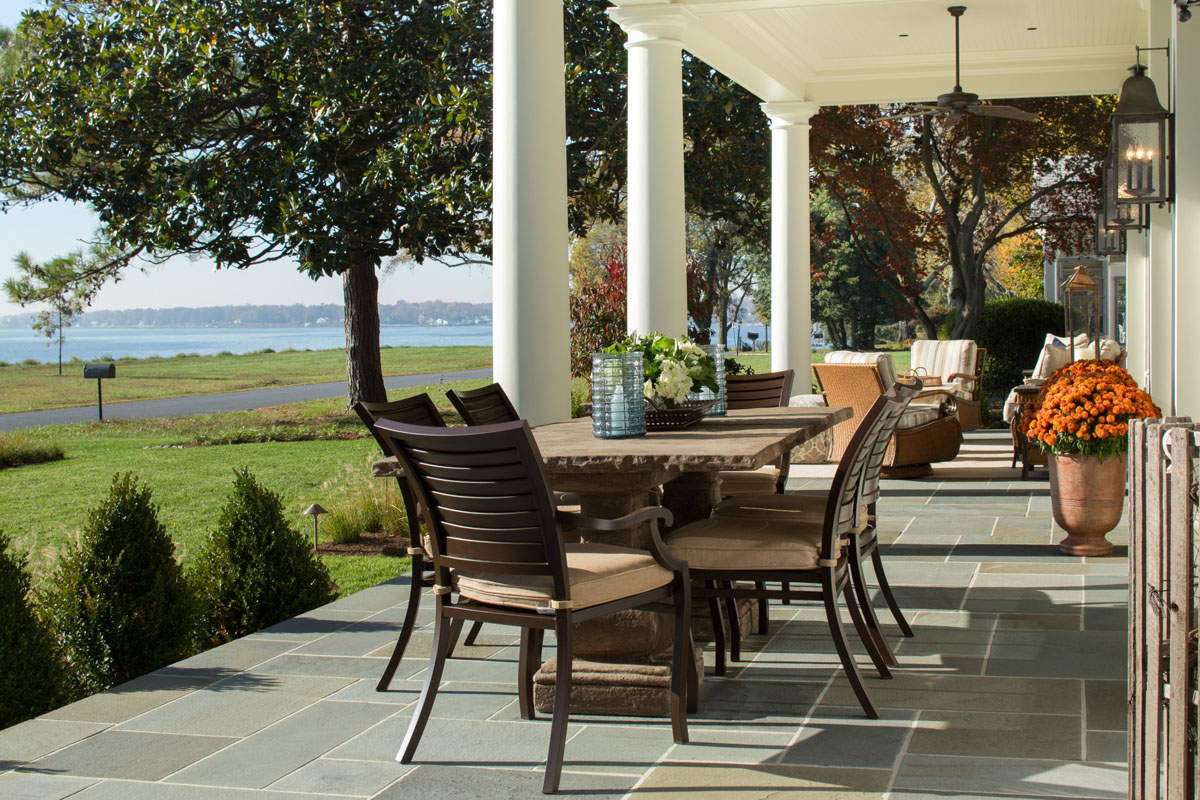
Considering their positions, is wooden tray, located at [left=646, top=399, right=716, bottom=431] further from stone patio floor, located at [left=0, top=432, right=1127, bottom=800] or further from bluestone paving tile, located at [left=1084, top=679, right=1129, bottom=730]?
bluestone paving tile, located at [left=1084, top=679, right=1129, bottom=730]

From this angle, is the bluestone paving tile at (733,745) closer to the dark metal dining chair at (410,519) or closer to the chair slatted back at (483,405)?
the dark metal dining chair at (410,519)

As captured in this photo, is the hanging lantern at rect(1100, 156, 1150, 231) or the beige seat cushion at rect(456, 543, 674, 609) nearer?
the beige seat cushion at rect(456, 543, 674, 609)

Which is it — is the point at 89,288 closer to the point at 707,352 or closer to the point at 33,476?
the point at 33,476

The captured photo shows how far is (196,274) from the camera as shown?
59.6 feet

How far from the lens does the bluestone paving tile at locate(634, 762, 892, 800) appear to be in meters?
2.77

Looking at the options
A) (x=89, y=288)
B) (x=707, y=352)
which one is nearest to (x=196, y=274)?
(x=89, y=288)

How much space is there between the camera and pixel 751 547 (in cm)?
346

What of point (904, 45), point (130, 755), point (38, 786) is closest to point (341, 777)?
point (130, 755)

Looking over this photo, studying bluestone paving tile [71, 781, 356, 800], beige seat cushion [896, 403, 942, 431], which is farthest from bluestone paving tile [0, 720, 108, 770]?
beige seat cushion [896, 403, 942, 431]

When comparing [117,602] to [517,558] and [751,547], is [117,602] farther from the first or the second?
[751,547]

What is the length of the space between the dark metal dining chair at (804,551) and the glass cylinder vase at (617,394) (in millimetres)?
394

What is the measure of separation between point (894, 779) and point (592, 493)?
1.17 metres

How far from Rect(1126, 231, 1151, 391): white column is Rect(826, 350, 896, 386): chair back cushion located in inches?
143

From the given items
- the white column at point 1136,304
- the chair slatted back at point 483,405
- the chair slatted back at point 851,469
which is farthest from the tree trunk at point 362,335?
the chair slatted back at point 851,469
